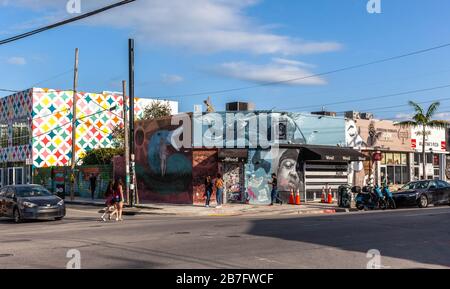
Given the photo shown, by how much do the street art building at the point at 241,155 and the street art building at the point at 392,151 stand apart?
3.24 metres

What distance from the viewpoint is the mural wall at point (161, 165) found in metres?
30.1

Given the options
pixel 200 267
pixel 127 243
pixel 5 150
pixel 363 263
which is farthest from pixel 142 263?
pixel 5 150

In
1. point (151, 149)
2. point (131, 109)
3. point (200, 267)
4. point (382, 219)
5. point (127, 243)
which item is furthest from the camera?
point (151, 149)

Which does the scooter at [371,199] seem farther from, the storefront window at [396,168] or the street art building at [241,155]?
the storefront window at [396,168]

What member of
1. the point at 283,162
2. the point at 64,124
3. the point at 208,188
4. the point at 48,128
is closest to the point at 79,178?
the point at 48,128

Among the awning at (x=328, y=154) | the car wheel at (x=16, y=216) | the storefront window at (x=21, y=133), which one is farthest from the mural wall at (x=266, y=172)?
the storefront window at (x=21, y=133)

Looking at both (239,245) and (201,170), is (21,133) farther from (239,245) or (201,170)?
(239,245)

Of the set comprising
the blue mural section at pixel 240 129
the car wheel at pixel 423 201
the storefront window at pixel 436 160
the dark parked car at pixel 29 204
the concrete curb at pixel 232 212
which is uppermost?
the blue mural section at pixel 240 129

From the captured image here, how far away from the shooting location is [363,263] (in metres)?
9.71

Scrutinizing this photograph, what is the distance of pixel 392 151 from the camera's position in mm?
37969

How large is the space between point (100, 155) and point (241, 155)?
19.9m

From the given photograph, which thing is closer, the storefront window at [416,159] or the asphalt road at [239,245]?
the asphalt road at [239,245]
